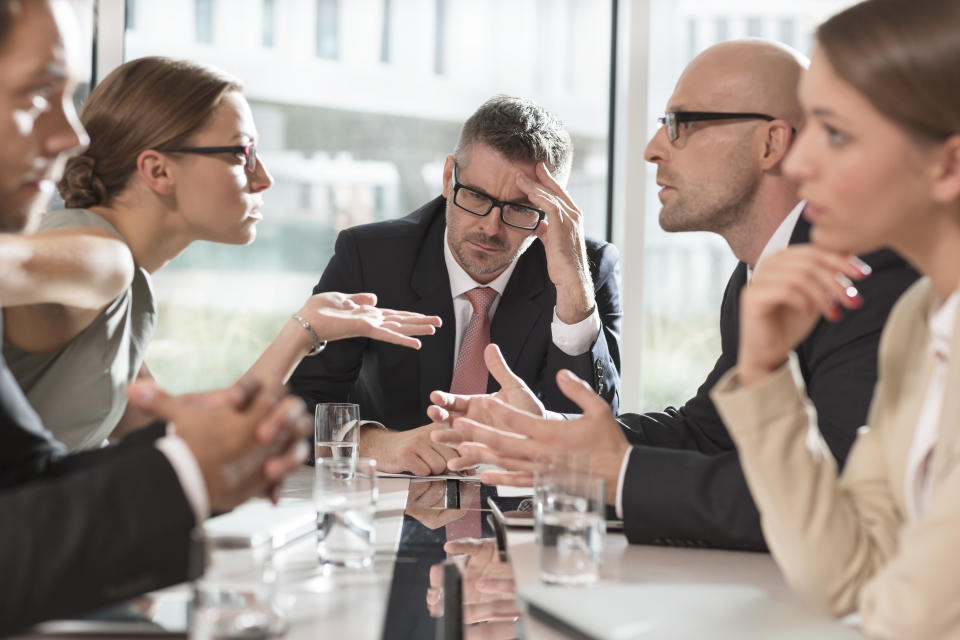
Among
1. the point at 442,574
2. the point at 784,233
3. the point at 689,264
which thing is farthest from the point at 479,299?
the point at 689,264

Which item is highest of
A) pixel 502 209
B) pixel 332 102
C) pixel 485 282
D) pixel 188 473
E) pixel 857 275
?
pixel 332 102

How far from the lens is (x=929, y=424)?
3.91ft

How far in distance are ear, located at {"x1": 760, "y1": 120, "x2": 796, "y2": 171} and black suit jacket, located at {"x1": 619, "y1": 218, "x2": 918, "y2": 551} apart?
1.21ft

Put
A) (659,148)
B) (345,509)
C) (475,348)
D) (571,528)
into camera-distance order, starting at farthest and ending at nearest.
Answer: (475,348) < (659,148) < (345,509) < (571,528)

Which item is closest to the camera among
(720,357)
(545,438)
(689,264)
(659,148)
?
(545,438)

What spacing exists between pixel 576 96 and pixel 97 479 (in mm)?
3982

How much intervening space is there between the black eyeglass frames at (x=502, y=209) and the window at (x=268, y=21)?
188 centimetres

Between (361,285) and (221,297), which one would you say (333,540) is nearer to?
(361,285)

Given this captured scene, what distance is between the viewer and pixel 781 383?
1188mm

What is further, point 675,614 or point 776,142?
point 776,142

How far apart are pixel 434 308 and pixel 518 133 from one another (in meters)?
0.59

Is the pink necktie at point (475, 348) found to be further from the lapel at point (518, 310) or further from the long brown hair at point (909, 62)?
the long brown hair at point (909, 62)

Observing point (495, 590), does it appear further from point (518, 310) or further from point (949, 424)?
point (518, 310)

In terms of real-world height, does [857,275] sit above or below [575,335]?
above
